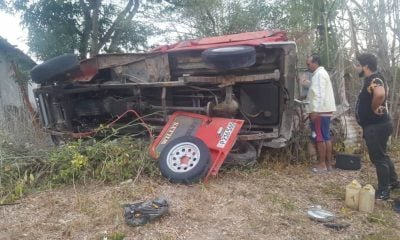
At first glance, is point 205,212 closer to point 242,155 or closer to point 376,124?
point 242,155

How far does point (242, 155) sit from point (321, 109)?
1288mm

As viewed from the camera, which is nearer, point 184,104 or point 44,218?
point 44,218

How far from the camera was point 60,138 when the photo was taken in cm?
595

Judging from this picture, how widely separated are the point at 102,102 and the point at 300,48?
14.2 ft

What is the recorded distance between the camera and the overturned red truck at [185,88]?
198 inches

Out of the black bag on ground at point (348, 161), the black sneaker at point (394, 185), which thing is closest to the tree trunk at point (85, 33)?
the black bag on ground at point (348, 161)

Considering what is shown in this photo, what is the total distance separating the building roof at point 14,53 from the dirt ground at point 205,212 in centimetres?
867

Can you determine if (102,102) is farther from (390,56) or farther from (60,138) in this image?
(390,56)

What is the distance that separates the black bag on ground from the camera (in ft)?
17.7

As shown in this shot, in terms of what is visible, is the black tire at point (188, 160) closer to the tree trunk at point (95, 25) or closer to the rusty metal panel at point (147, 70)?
the rusty metal panel at point (147, 70)

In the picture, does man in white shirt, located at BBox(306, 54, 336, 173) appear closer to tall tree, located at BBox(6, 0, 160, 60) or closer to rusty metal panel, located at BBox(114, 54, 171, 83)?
rusty metal panel, located at BBox(114, 54, 171, 83)

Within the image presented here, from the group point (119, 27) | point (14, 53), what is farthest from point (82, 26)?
point (14, 53)

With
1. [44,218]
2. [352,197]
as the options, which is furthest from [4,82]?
[352,197]

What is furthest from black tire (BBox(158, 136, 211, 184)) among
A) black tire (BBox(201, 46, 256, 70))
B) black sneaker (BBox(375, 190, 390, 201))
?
black sneaker (BBox(375, 190, 390, 201))
